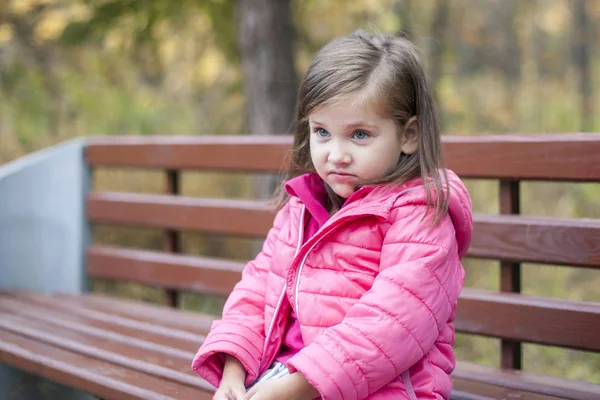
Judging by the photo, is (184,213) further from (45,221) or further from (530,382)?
(530,382)

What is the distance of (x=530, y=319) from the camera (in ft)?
8.20

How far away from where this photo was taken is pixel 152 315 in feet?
11.2

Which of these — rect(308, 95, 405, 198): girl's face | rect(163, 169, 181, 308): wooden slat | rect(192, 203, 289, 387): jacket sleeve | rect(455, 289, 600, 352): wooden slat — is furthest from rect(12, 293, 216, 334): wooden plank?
rect(308, 95, 405, 198): girl's face

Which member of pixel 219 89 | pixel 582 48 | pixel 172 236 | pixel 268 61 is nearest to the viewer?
pixel 172 236

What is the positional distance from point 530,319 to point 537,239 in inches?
10.3

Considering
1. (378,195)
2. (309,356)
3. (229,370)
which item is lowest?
(229,370)

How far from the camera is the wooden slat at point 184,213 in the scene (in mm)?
3402

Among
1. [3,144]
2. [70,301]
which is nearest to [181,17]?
[3,144]

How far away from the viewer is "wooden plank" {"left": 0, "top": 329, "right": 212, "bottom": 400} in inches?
89.6

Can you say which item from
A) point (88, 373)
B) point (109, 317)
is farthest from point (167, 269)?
point (88, 373)

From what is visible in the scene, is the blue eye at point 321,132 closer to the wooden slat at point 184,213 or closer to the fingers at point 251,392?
the fingers at point 251,392

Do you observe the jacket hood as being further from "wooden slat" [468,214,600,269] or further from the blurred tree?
the blurred tree

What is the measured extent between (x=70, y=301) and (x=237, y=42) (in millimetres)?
2962

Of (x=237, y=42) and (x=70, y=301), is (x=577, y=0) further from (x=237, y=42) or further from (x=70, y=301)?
(x=70, y=301)
